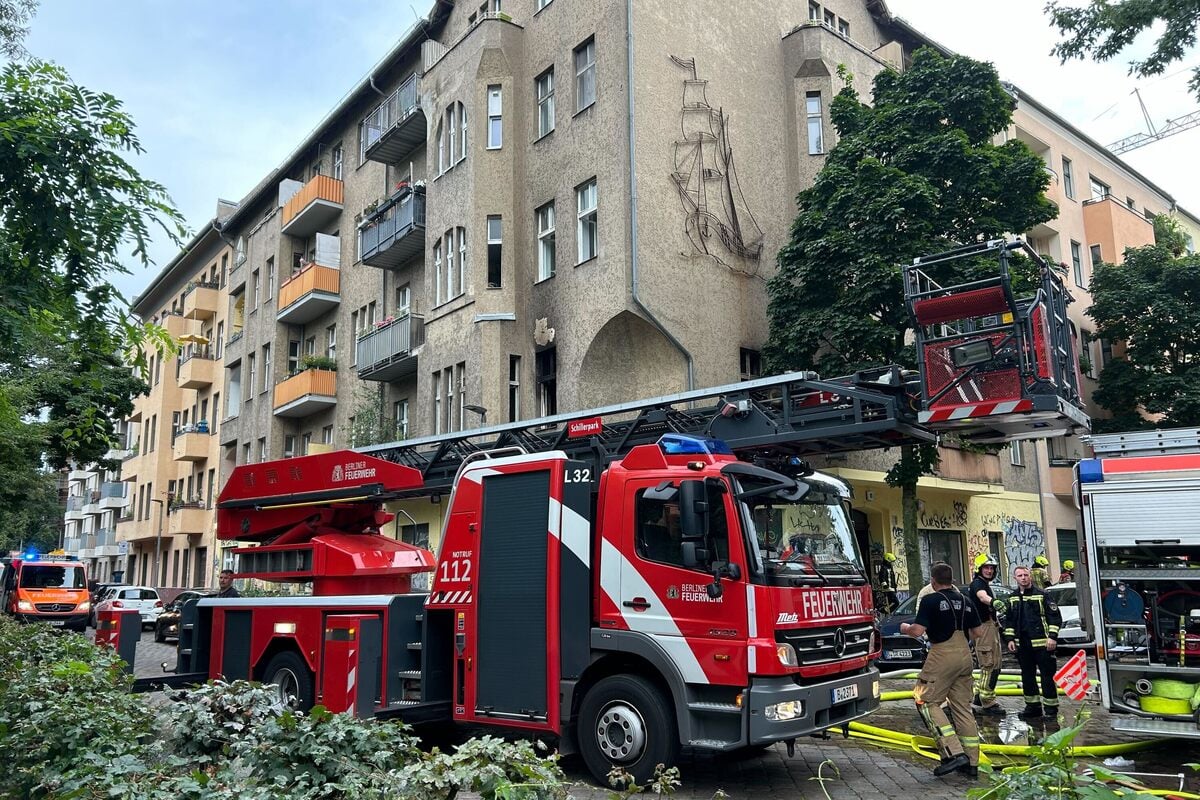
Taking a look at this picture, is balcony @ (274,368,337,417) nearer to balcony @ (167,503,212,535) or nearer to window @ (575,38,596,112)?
balcony @ (167,503,212,535)

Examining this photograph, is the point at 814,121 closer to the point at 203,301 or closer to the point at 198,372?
the point at 198,372

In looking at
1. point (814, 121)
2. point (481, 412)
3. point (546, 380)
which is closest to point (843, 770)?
point (481, 412)

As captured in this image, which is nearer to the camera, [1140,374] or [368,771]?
[368,771]

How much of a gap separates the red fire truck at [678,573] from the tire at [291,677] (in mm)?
34

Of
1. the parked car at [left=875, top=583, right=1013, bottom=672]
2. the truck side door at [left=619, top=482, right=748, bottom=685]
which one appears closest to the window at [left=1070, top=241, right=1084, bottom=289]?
the parked car at [left=875, top=583, right=1013, bottom=672]

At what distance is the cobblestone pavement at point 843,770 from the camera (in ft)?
25.8

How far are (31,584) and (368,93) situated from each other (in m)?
18.6

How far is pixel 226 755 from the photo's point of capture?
4.57 m

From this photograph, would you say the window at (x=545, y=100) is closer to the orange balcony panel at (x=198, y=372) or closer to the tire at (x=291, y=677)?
the tire at (x=291, y=677)

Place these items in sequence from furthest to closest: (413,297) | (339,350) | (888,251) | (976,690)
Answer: (339,350)
(413,297)
(888,251)
(976,690)

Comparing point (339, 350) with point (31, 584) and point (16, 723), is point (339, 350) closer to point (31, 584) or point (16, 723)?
point (31, 584)

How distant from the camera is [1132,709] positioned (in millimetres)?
8953

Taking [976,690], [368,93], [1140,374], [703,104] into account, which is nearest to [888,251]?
[703,104]

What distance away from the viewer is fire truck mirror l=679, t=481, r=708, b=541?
25.4 ft
